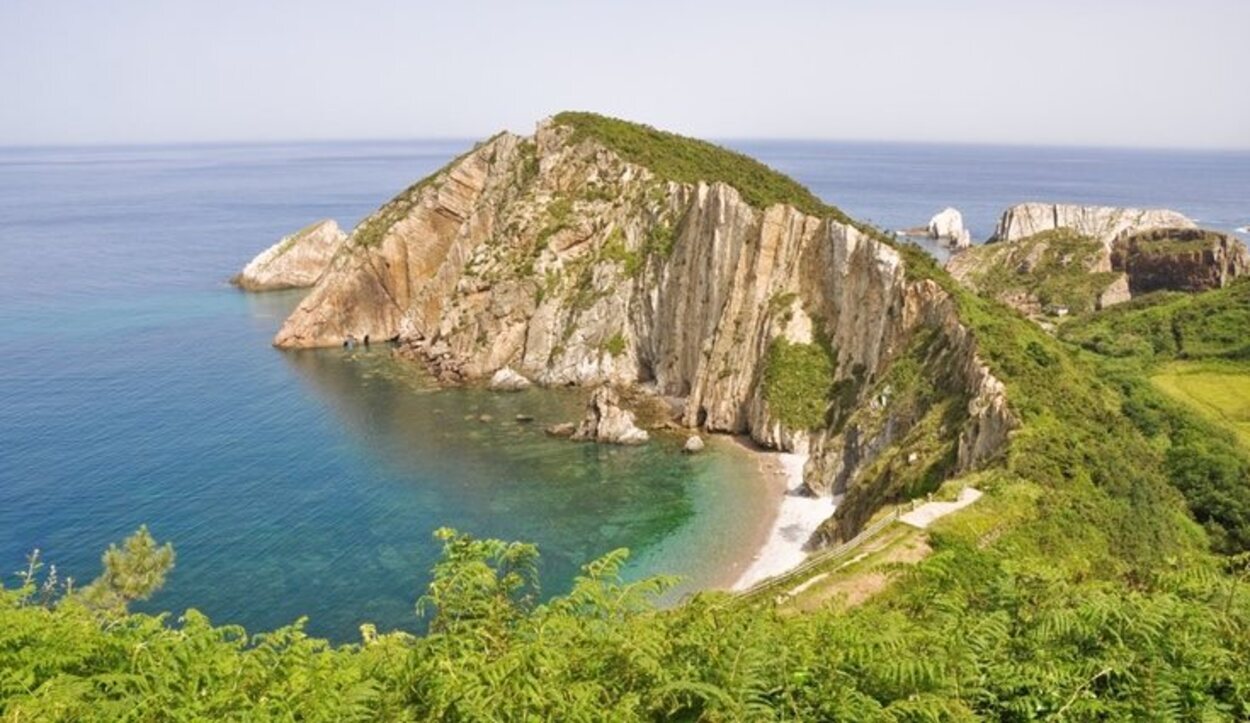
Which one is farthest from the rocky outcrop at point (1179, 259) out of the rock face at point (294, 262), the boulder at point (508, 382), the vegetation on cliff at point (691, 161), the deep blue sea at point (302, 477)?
the rock face at point (294, 262)

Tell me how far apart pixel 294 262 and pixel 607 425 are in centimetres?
8304

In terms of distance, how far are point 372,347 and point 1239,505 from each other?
8019 cm

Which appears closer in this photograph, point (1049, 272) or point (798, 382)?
point (798, 382)

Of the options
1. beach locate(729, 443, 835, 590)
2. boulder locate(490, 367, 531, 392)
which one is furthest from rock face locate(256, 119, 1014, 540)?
boulder locate(490, 367, 531, 392)

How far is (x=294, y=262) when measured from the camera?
405 ft

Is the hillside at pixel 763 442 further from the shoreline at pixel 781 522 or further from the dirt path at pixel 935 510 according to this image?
the shoreline at pixel 781 522

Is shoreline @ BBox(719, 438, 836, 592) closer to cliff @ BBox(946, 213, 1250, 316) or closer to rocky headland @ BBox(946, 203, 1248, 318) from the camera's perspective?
rocky headland @ BBox(946, 203, 1248, 318)

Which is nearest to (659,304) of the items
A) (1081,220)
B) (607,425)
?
(607,425)

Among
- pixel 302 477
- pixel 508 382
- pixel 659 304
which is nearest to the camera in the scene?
pixel 302 477

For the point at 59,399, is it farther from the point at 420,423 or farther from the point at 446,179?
the point at 446,179

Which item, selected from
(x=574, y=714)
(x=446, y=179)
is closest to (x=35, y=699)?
(x=574, y=714)

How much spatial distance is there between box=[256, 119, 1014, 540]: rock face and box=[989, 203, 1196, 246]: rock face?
82.7 meters

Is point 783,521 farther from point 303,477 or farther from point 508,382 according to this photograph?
point 508,382

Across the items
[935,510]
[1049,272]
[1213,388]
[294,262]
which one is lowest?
[1213,388]
